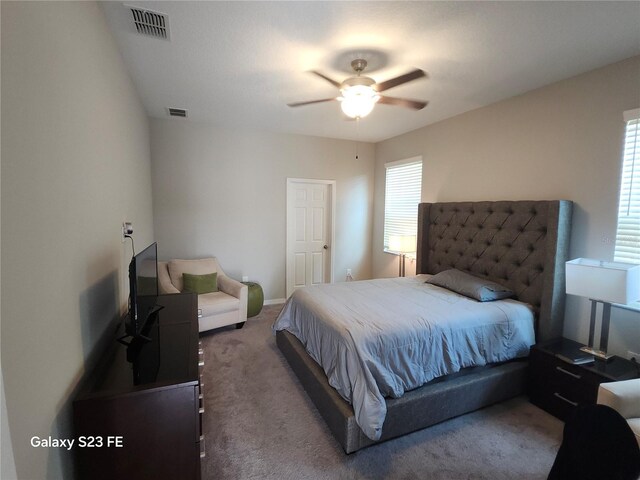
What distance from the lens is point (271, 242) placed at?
178 inches

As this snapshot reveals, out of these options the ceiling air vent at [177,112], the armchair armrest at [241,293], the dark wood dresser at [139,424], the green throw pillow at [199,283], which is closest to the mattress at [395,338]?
the dark wood dresser at [139,424]

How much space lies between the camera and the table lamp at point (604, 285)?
5.99 feet

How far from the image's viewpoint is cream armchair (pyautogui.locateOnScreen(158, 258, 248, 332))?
11.0 ft

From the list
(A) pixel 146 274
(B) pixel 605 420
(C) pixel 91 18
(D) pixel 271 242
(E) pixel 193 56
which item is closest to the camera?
(B) pixel 605 420

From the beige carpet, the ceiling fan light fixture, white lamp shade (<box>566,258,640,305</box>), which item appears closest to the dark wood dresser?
the beige carpet

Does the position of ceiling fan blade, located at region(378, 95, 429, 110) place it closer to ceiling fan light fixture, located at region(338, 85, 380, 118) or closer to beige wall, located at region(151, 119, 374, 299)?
ceiling fan light fixture, located at region(338, 85, 380, 118)

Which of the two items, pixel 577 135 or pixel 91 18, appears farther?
pixel 577 135

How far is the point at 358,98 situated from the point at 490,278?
220cm

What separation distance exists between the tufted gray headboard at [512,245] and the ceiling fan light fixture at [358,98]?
1.74 metres

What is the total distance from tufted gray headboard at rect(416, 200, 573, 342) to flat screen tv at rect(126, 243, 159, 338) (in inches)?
117

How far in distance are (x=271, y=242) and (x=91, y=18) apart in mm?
3257

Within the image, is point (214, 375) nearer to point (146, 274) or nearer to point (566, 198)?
point (146, 274)

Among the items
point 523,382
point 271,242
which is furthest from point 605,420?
point 271,242

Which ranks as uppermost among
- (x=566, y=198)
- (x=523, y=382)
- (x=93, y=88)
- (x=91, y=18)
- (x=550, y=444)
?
(x=91, y=18)
